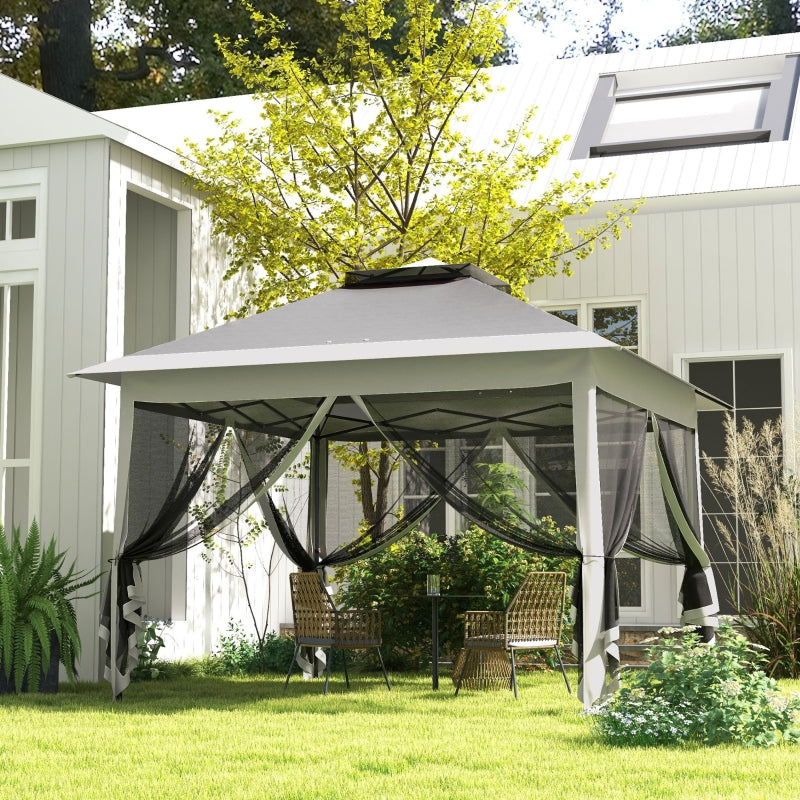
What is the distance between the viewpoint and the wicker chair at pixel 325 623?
866 cm

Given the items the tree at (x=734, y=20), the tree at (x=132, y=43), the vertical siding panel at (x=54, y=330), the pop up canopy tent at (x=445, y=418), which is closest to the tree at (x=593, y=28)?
the tree at (x=734, y=20)

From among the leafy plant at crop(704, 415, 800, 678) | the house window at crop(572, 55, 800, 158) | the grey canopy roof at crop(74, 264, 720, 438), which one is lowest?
the leafy plant at crop(704, 415, 800, 678)

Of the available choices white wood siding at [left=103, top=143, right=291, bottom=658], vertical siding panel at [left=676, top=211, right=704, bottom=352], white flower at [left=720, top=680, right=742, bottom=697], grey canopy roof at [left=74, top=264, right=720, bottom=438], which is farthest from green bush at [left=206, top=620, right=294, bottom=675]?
white flower at [left=720, top=680, right=742, bottom=697]

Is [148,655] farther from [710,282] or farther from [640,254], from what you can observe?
[710,282]

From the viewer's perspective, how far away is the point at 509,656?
9445mm

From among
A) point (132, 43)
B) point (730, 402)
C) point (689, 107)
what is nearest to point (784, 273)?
point (730, 402)

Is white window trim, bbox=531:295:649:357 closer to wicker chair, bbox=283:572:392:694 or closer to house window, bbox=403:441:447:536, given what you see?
house window, bbox=403:441:447:536

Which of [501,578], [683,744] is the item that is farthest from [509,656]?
[683,744]

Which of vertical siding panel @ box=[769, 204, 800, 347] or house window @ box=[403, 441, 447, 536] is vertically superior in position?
vertical siding panel @ box=[769, 204, 800, 347]

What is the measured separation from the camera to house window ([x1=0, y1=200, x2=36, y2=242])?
31.7 feet

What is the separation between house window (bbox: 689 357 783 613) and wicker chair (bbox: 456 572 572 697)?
2.25 metres

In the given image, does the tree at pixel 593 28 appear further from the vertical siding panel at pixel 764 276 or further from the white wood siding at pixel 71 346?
the white wood siding at pixel 71 346

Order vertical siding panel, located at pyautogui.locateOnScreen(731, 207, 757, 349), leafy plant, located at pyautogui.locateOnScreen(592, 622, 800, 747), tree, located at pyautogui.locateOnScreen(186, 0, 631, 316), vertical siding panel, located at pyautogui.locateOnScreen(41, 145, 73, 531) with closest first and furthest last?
1. leafy plant, located at pyautogui.locateOnScreen(592, 622, 800, 747)
2. vertical siding panel, located at pyautogui.locateOnScreen(41, 145, 73, 531)
3. tree, located at pyautogui.locateOnScreen(186, 0, 631, 316)
4. vertical siding panel, located at pyautogui.locateOnScreen(731, 207, 757, 349)

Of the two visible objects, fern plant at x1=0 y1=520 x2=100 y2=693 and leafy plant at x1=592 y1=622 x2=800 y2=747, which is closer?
leafy plant at x1=592 y1=622 x2=800 y2=747
